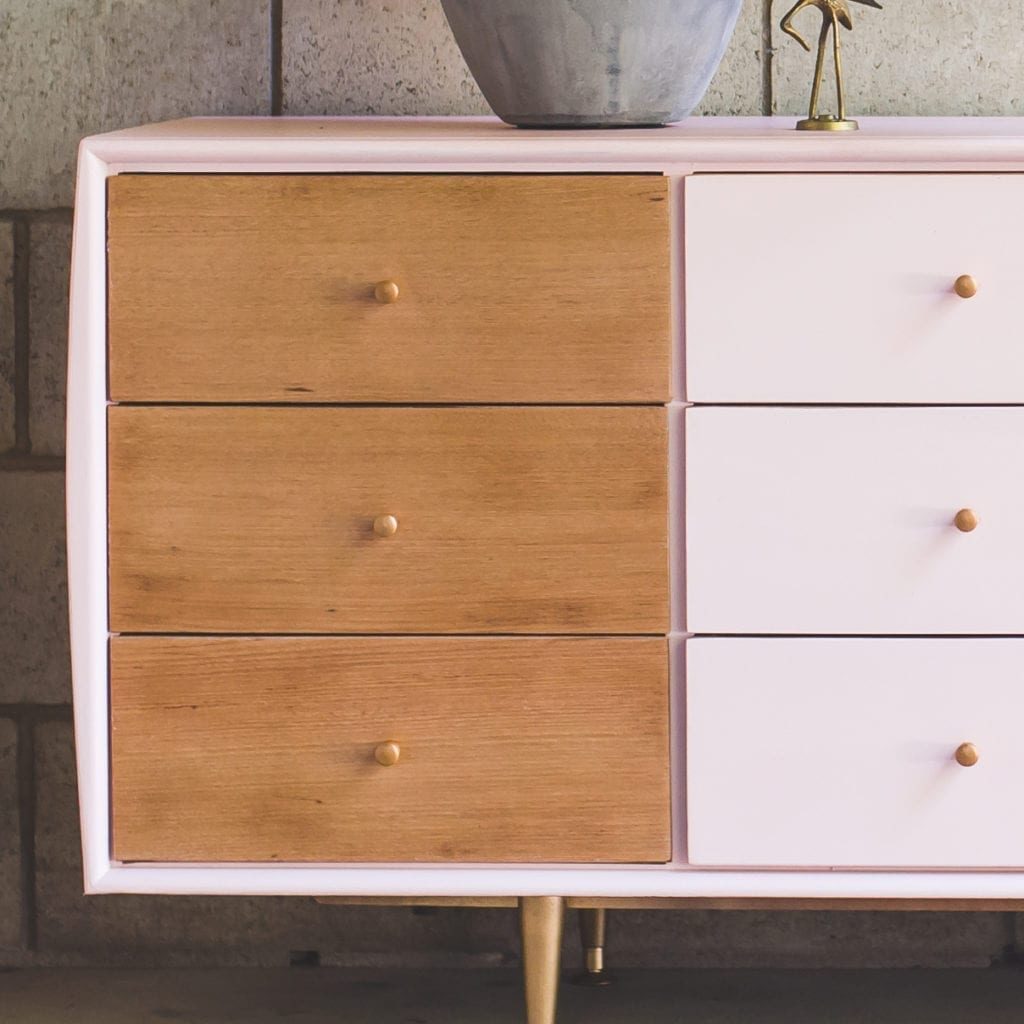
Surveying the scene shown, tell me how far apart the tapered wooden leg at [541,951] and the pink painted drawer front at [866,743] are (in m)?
0.16

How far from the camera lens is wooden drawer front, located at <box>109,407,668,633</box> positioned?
109 cm

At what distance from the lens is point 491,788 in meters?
1.11

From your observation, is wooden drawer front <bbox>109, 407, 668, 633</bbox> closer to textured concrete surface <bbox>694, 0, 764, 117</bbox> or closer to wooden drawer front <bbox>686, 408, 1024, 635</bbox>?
wooden drawer front <bbox>686, 408, 1024, 635</bbox>

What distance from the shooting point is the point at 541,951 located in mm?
1185

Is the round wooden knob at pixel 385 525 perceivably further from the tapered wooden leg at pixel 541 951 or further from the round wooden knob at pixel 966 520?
the round wooden knob at pixel 966 520

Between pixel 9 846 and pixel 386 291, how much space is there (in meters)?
0.91

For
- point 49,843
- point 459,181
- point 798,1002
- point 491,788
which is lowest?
point 798,1002

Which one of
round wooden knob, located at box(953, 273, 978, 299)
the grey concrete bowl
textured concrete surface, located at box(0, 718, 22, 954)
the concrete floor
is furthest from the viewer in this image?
textured concrete surface, located at box(0, 718, 22, 954)

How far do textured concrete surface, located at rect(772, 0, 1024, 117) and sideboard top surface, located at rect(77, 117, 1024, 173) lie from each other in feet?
1.51

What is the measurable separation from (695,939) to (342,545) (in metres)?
0.77

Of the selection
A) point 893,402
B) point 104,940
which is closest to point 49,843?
point 104,940

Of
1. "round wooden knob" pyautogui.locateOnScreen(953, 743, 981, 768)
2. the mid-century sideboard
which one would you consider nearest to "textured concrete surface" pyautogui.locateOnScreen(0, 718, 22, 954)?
the mid-century sideboard

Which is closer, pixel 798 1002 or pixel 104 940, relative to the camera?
pixel 798 1002

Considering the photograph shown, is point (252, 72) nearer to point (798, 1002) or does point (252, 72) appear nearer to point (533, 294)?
point (533, 294)
